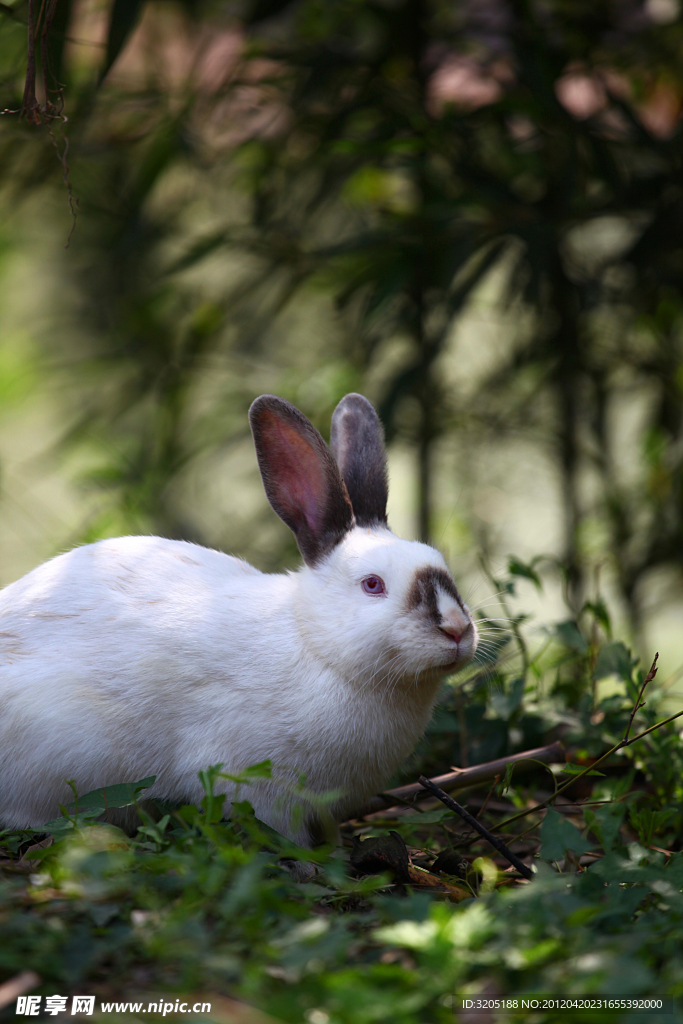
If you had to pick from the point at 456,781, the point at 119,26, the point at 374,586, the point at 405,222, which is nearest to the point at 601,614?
the point at 456,781

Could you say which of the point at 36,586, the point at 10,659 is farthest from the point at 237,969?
the point at 36,586

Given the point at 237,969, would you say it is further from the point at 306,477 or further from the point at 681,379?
the point at 681,379

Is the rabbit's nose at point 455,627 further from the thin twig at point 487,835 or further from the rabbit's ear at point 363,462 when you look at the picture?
the rabbit's ear at point 363,462

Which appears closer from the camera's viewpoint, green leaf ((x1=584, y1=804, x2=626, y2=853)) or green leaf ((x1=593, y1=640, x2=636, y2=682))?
green leaf ((x1=584, y1=804, x2=626, y2=853))

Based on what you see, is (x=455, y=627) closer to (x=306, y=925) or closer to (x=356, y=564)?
(x=356, y=564)

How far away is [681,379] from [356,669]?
3351 mm

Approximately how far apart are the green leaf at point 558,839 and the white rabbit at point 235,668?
622 millimetres

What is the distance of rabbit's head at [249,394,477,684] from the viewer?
2584 mm

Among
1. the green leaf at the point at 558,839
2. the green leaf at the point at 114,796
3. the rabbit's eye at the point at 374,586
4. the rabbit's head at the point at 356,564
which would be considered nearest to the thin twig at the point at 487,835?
the green leaf at the point at 558,839

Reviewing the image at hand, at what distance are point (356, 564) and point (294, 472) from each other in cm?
40

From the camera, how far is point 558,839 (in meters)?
2.01

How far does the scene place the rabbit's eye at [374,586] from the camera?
2.71m

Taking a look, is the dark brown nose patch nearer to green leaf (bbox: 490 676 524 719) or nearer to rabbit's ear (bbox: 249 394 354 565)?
rabbit's ear (bbox: 249 394 354 565)

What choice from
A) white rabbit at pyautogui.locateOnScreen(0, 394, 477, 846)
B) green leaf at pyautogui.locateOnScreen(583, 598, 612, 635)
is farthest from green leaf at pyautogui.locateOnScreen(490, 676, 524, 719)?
white rabbit at pyautogui.locateOnScreen(0, 394, 477, 846)
